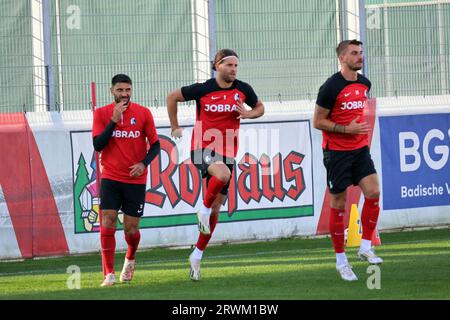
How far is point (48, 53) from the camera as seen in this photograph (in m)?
18.3

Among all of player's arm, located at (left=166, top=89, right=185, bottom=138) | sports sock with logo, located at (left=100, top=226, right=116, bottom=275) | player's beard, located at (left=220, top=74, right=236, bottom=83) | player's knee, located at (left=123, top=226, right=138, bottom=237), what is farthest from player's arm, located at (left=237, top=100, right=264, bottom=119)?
sports sock with logo, located at (left=100, top=226, right=116, bottom=275)

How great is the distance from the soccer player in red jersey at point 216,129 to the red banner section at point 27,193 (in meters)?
4.95

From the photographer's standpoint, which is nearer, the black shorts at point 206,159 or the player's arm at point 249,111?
the player's arm at point 249,111

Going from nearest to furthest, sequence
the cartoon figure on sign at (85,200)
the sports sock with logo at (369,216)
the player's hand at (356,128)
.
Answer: the player's hand at (356,128)
the sports sock with logo at (369,216)
the cartoon figure on sign at (85,200)

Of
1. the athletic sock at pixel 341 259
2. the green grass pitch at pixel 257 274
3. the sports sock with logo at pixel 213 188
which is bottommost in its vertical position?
the green grass pitch at pixel 257 274

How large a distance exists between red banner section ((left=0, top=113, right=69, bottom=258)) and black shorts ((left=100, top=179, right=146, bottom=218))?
4621mm

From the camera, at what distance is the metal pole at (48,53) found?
18.2 metres

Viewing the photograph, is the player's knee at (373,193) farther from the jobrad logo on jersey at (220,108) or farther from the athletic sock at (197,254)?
the athletic sock at (197,254)

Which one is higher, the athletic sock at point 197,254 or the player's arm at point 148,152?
the player's arm at point 148,152

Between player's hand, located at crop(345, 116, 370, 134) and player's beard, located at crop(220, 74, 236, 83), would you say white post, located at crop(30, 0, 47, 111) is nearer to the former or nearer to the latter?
player's beard, located at crop(220, 74, 236, 83)

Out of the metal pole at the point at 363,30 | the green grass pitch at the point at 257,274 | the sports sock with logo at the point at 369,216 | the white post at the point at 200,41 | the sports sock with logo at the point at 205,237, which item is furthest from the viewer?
the metal pole at the point at 363,30

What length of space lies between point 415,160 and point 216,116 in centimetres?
800

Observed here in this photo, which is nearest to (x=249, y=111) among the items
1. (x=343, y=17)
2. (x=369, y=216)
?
(x=369, y=216)

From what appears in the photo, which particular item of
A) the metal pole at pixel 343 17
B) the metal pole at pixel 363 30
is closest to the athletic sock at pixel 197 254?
the metal pole at pixel 363 30
